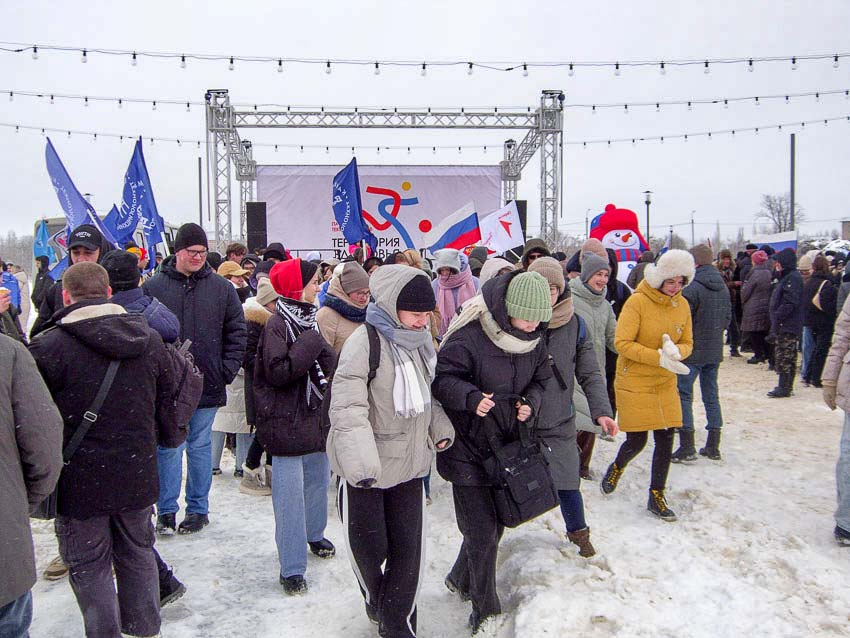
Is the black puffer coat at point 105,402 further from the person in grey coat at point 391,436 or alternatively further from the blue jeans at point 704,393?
the blue jeans at point 704,393

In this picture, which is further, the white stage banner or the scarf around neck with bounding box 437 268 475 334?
the white stage banner

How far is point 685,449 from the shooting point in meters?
6.35

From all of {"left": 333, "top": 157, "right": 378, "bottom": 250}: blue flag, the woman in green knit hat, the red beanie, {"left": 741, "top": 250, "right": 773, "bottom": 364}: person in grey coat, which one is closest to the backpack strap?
the woman in green knit hat

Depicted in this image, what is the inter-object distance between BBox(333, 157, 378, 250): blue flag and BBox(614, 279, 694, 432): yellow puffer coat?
4.90 meters

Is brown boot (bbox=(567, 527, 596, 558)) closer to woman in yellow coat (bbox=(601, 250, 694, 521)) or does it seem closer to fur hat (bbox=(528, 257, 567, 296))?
woman in yellow coat (bbox=(601, 250, 694, 521))

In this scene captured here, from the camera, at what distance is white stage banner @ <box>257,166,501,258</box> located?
61.9 feet

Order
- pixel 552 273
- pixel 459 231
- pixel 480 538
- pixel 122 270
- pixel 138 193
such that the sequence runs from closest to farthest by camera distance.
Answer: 1. pixel 480 538
2. pixel 122 270
3. pixel 552 273
4. pixel 138 193
5. pixel 459 231

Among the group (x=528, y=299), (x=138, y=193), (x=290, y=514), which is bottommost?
(x=290, y=514)

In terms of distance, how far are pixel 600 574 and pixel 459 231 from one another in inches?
225

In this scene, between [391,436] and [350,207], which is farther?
[350,207]

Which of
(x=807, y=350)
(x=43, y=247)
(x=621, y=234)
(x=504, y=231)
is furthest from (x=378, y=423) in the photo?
(x=43, y=247)

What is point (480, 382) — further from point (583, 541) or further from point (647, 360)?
point (647, 360)

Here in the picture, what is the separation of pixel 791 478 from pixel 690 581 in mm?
2722

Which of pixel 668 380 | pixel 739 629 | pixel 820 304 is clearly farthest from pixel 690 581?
pixel 820 304
